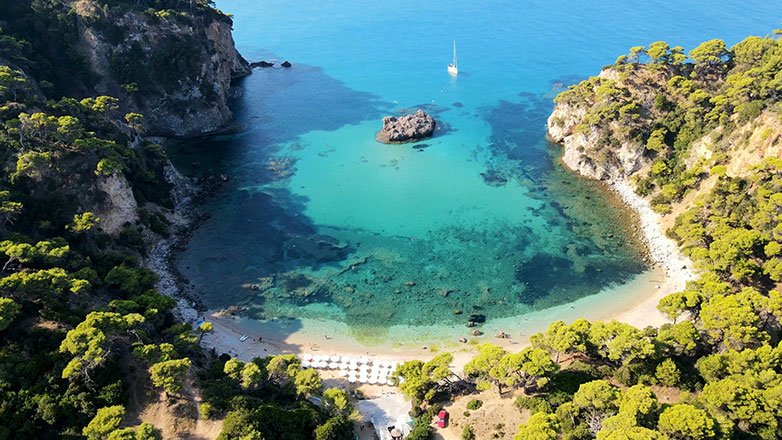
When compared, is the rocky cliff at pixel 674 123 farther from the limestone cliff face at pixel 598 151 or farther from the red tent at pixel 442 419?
the red tent at pixel 442 419

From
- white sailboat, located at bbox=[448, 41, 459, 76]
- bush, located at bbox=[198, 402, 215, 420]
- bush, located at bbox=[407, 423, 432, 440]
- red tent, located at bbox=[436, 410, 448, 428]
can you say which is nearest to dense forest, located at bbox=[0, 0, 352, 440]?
bush, located at bbox=[198, 402, 215, 420]

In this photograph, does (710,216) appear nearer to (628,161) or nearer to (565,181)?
(628,161)

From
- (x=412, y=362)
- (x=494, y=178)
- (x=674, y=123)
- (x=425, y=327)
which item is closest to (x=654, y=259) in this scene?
(x=674, y=123)

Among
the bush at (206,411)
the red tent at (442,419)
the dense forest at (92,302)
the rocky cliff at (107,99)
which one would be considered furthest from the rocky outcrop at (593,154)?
the bush at (206,411)

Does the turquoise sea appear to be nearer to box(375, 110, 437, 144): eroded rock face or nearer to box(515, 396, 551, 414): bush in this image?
box(375, 110, 437, 144): eroded rock face

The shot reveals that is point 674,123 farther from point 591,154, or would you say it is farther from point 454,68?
point 454,68

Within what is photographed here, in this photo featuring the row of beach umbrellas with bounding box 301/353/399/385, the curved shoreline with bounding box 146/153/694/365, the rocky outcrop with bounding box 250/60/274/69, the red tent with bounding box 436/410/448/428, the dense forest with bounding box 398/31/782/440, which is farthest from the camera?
the rocky outcrop with bounding box 250/60/274/69

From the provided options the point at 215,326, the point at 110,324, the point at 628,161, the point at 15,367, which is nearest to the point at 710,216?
the point at 628,161
